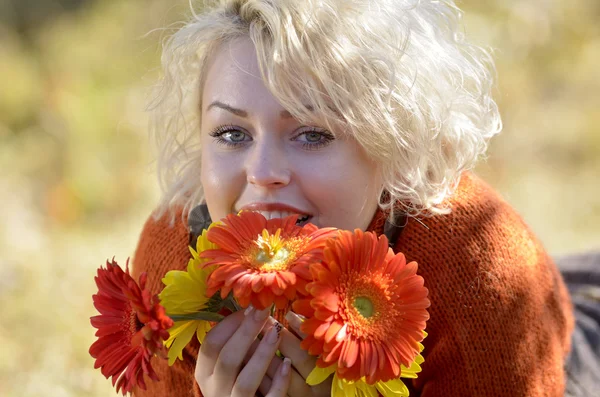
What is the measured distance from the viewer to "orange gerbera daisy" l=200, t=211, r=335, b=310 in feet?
3.65

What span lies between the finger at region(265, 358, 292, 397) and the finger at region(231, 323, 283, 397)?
0.11 ft

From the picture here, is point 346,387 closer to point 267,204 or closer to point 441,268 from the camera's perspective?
point 267,204

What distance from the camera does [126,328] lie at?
120 centimetres

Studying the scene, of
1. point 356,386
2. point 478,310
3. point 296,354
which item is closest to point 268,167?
point 296,354

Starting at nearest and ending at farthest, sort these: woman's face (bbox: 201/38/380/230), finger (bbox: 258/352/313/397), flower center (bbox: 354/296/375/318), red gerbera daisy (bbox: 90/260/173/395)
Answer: red gerbera daisy (bbox: 90/260/173/395) < flower center (bbox: 354/296/375/318) < finger (bbox: 258/352/313/397) < woman's face (bbox: 201/38/380/230)

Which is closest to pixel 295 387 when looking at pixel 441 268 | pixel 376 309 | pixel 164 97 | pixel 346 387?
→ pixel 346 387

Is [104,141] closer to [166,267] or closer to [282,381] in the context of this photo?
[166,267]

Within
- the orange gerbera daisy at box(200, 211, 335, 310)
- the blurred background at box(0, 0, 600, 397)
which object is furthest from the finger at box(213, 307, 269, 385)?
the blurred background at box(0, 0, 600, 397)

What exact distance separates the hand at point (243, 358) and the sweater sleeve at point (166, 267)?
0.31 meters

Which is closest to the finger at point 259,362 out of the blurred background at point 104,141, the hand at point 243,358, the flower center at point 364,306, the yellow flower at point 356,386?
the hand at point 243,358

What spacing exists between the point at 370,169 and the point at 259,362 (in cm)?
54

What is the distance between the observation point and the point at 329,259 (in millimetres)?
1169

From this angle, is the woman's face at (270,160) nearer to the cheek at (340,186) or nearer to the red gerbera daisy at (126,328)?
the cheek at (340,186)

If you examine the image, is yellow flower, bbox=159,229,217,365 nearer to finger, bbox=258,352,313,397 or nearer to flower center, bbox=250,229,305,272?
flower center, bbox=250,229,305,272
